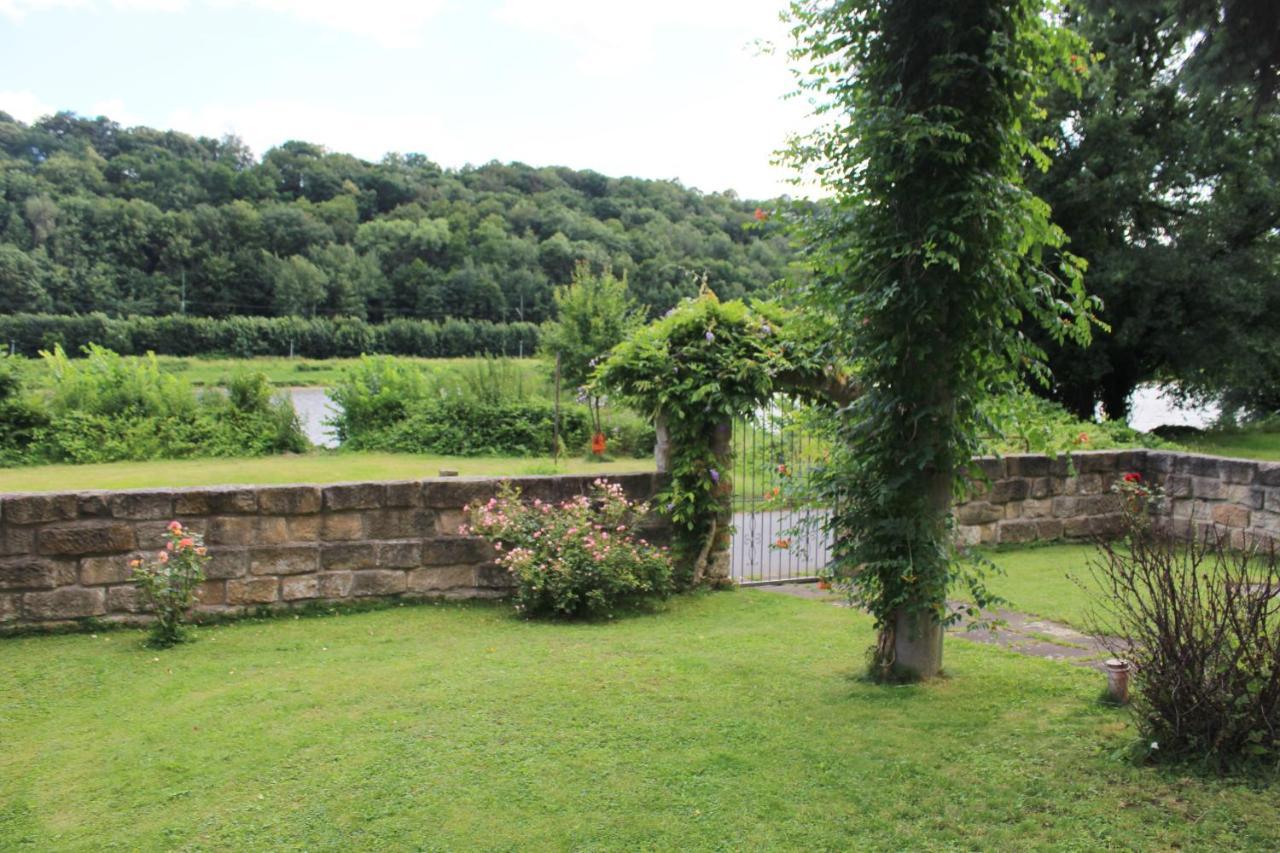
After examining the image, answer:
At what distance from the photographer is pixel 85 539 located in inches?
235

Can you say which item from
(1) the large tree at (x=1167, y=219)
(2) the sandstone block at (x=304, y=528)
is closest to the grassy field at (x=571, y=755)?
(2) the sandstone block at (x=304, y=528)

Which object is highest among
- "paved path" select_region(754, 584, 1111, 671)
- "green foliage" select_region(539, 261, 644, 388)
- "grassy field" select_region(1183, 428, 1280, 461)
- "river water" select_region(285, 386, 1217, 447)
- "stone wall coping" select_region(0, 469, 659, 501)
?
"green foliage" select_region(539, 261, 644, 388)

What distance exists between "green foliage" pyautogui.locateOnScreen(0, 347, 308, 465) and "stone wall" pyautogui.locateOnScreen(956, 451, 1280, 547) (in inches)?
580

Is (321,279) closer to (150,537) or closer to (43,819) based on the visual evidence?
(150,537)

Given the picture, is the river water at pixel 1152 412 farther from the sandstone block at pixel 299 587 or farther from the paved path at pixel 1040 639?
the paved path at pixel 1040 639

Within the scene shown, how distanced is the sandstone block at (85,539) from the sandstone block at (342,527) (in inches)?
49.0

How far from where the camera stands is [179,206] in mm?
51188

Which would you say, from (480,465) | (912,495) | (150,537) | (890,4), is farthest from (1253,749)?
(480,465)

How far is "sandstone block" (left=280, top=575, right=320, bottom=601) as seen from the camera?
6598 millimetres

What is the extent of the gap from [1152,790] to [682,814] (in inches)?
62.7

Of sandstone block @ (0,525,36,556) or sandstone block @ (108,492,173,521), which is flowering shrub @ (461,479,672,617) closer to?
sandstone block @ (108,492,173,521)

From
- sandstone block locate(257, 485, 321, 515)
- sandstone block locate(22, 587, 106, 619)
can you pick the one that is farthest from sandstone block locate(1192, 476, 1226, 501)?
sandstone block locate(22, 587, 106, 619)

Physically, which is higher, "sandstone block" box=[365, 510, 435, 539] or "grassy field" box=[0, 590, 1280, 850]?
"sandstone block" box=[365, 510, 435, 539]

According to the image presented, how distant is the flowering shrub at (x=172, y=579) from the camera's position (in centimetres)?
580
